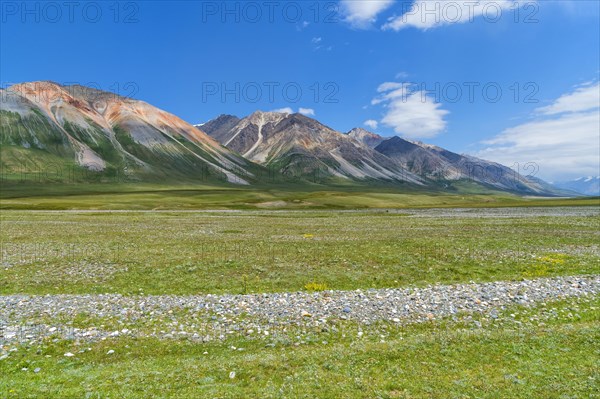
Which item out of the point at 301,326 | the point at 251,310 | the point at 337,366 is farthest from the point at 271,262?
the point at 337,366

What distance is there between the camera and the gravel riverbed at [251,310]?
1612 cm

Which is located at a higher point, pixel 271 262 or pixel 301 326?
pixel 271 262

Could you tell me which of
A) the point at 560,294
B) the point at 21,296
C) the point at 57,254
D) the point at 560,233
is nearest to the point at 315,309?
the point at 560,294

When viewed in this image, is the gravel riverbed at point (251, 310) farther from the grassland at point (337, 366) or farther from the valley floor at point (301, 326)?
the grassland at point (337, 366)

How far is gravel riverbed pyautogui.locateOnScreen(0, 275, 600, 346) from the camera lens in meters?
16.1

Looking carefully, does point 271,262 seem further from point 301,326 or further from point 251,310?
point 301,326

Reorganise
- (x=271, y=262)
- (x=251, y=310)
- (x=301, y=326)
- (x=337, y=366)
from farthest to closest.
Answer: (x=271, y=262) < (x=251, y=310) < (x=301, y=326) < (x=337, y=366)

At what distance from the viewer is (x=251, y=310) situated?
1872cm

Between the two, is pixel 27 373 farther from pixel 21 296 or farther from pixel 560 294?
pixel 560 294

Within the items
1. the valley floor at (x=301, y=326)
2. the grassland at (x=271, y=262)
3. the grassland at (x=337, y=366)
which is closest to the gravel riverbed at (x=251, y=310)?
the valley floor at (x=301, y=326)

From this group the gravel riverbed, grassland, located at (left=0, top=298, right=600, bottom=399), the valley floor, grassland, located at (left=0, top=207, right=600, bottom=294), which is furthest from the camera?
grassland, located at (left=0, top=207, right=600, bottom=294)

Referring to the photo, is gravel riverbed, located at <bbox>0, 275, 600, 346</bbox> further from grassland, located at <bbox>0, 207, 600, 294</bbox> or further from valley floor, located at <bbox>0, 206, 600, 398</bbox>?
grassland, located at <bbox>0, 207, 600, 294</bbox>

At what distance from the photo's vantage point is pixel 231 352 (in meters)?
14.1

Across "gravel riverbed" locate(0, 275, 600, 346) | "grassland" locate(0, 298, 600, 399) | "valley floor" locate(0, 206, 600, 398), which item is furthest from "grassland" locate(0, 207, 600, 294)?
"grassland" locate(0, 298, 600, 399)
